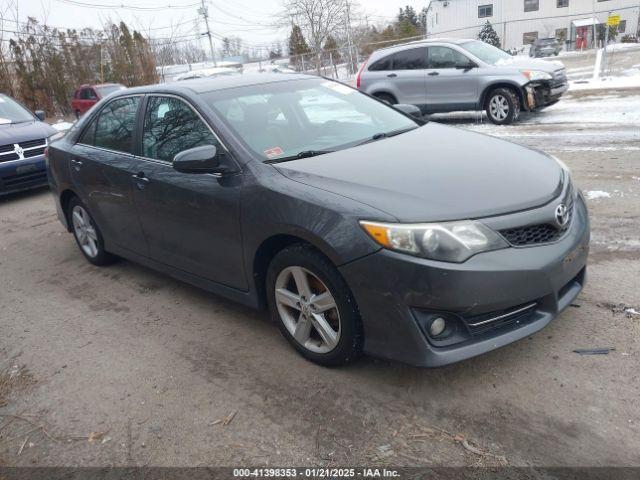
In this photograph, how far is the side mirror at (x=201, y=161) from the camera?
3332 mm

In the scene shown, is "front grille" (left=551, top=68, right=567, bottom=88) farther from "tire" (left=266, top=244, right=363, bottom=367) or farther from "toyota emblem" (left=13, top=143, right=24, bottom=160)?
"toyota emblem" (left=13, top=143, right=24, bottom=160)

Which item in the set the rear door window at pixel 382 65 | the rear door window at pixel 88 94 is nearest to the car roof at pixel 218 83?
the rear door window at pixel 382 65

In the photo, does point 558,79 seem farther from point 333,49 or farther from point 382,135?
point 333,49

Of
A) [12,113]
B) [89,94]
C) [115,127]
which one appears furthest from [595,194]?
[89,94]

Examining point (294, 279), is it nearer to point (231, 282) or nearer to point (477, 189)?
point (231, 282)

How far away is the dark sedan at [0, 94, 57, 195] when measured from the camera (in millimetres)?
8609

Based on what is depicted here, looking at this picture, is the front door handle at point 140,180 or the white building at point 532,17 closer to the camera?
the front door handle at point 140,180

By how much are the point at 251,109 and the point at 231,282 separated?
1194 millimetres

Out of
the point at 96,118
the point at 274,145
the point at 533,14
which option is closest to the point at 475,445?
the point at 274,145

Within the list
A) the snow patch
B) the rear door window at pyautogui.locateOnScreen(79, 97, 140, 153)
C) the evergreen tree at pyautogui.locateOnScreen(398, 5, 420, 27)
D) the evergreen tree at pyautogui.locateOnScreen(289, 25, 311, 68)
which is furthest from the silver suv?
the evergreen tree at pyautogui.locateOnScreen(398, 5, 420, 27)

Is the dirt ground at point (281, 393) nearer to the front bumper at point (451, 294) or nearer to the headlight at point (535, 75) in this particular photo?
the front bumper at point (451, 294)

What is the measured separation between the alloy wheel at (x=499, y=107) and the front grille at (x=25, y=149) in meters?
8.17

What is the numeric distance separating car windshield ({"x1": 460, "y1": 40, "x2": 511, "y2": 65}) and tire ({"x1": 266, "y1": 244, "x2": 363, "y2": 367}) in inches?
369

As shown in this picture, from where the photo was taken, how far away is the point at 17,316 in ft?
14.7
